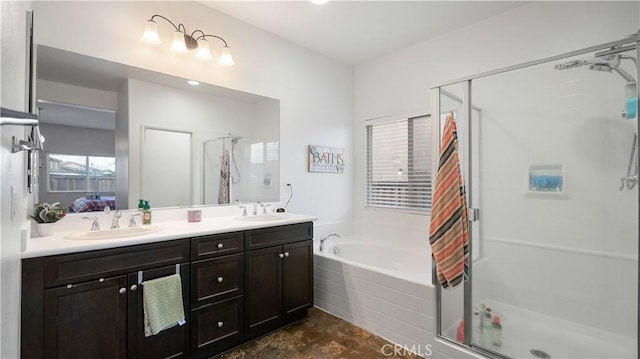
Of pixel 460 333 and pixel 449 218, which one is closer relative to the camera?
pixel 449 218

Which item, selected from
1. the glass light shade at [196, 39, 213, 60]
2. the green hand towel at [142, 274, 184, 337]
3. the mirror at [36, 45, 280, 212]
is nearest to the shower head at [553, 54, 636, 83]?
the mirror at [36, 45, 280, 212]

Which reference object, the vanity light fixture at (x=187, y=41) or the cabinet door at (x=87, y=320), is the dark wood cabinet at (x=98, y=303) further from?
the vanity light fixture at (x=187, y=41)

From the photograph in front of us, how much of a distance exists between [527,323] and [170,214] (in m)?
2.92

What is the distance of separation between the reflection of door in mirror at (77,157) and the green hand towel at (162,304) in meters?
0.80

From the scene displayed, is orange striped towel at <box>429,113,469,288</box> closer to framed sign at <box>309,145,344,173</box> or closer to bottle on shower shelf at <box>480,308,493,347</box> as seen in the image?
bottle on shower shelf at <box>480,308,493,347</box>

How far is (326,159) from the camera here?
11.5 ft

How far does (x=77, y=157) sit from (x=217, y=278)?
49.2 inches

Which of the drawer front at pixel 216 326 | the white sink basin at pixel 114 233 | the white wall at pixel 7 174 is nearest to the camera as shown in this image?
the white wall at pixel 7 174

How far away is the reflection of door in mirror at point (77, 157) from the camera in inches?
74.9

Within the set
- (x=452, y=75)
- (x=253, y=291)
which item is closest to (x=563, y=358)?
(x=253, y=291)

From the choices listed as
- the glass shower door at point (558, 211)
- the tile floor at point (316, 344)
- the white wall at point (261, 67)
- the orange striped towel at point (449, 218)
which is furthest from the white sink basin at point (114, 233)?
the glass shower door at point (558, 211)

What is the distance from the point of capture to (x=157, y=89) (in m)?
2.38

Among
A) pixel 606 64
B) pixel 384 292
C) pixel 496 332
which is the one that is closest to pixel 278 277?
pixel 384 292

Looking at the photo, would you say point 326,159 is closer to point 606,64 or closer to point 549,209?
point 549,209
